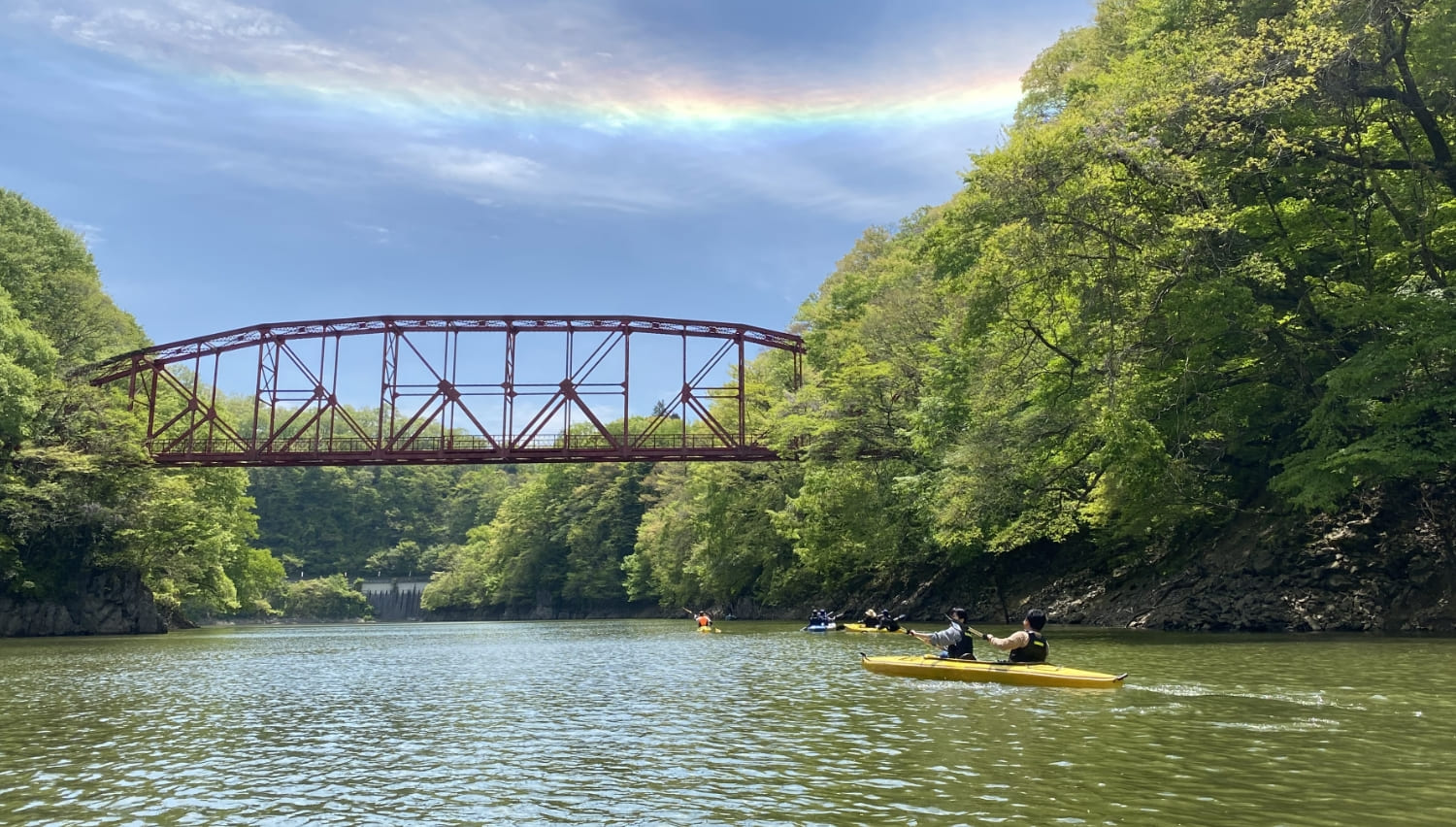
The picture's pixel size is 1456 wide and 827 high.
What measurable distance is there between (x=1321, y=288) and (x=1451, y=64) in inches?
224

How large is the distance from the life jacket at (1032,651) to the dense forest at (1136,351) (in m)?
9.55

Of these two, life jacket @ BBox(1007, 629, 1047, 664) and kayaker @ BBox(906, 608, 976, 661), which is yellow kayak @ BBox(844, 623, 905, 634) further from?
life jacket @ BBox(1007, 629, 1047, 664)

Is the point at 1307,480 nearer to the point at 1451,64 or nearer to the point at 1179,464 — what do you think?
the point at 1179,464

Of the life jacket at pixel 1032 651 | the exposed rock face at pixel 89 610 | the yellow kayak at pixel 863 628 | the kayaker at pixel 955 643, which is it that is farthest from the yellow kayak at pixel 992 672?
the exposed rock face at pixel 89 610

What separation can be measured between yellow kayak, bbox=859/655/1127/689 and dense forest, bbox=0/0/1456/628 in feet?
31.4

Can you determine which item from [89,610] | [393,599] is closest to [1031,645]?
[89,610]

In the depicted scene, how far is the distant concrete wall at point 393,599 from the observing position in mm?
129000

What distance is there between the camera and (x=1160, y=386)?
2572 centimetres

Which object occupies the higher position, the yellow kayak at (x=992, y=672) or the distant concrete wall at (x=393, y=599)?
the yellow kayak at (x=992, y=672)

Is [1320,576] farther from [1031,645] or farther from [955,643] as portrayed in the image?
[1031,645]

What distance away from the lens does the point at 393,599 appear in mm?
130500

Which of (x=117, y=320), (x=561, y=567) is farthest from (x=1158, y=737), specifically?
(x=561, y=567)

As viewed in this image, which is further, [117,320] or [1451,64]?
[117,320]

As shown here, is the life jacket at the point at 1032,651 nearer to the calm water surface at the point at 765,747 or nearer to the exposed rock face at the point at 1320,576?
the calm water surface at the point at 765,747
